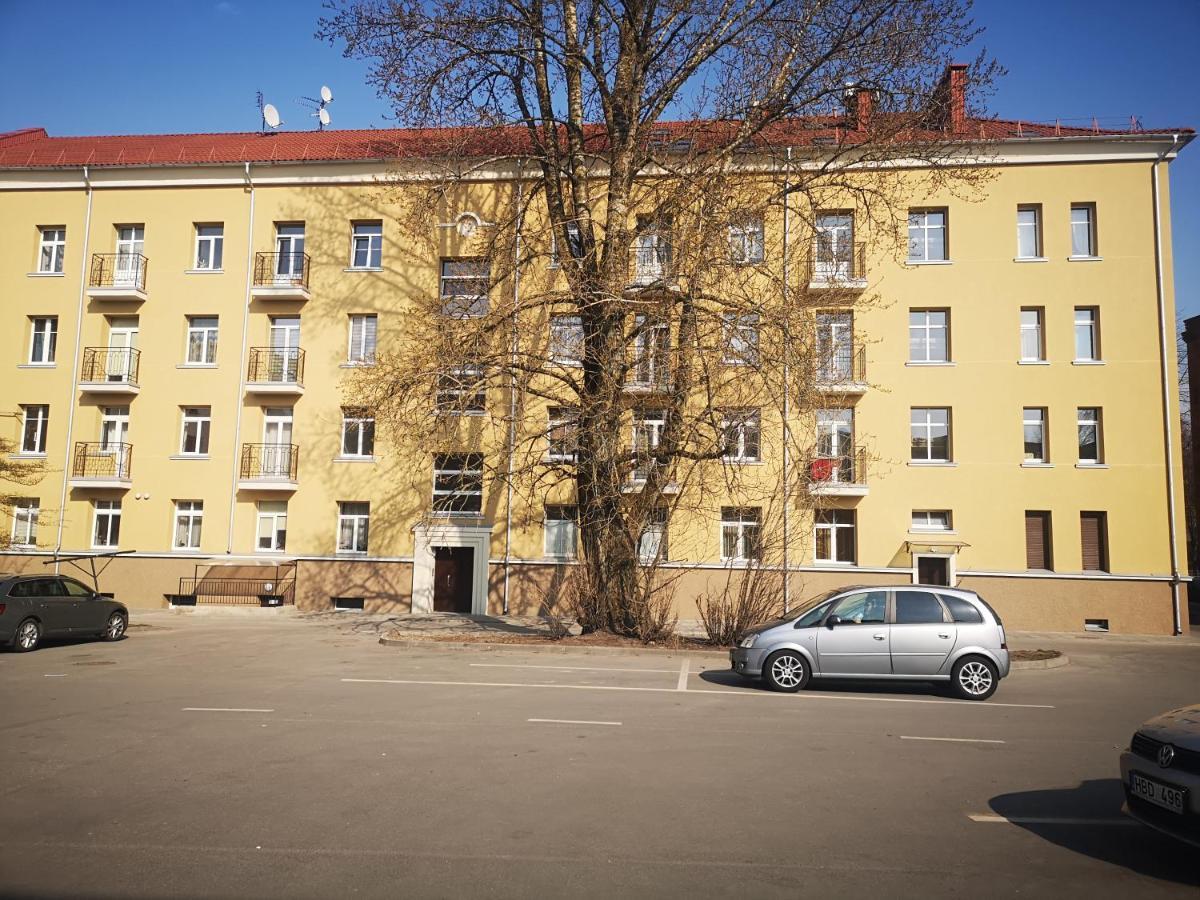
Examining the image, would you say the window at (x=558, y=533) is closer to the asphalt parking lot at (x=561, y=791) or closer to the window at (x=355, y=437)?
the window at (x=355, y=437)

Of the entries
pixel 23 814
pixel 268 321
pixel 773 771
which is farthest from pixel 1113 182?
pixel 23 814

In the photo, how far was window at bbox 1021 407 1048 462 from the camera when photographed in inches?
966

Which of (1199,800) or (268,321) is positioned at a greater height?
(268,321)

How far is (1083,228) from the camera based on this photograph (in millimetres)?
25141

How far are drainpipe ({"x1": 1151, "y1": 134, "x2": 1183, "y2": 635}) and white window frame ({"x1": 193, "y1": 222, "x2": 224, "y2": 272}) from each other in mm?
30957

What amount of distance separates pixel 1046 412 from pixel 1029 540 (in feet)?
13.3

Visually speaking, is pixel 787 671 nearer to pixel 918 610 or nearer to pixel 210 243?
pixel 918 610

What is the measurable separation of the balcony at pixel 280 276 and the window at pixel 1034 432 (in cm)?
2402

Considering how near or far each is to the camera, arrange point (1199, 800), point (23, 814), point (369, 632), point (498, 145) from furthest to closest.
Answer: point (498, 145) < point (369, 632) < point (23, 814) < point (1199, 800)

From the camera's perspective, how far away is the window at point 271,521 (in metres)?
26.6

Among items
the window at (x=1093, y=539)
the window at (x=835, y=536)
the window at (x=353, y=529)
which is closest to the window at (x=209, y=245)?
the window at (x=353, y=529)

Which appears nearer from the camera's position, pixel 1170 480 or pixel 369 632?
pixel 369 632

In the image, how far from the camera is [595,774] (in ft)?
22.8

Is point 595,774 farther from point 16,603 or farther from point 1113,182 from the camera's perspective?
point 1113,182
